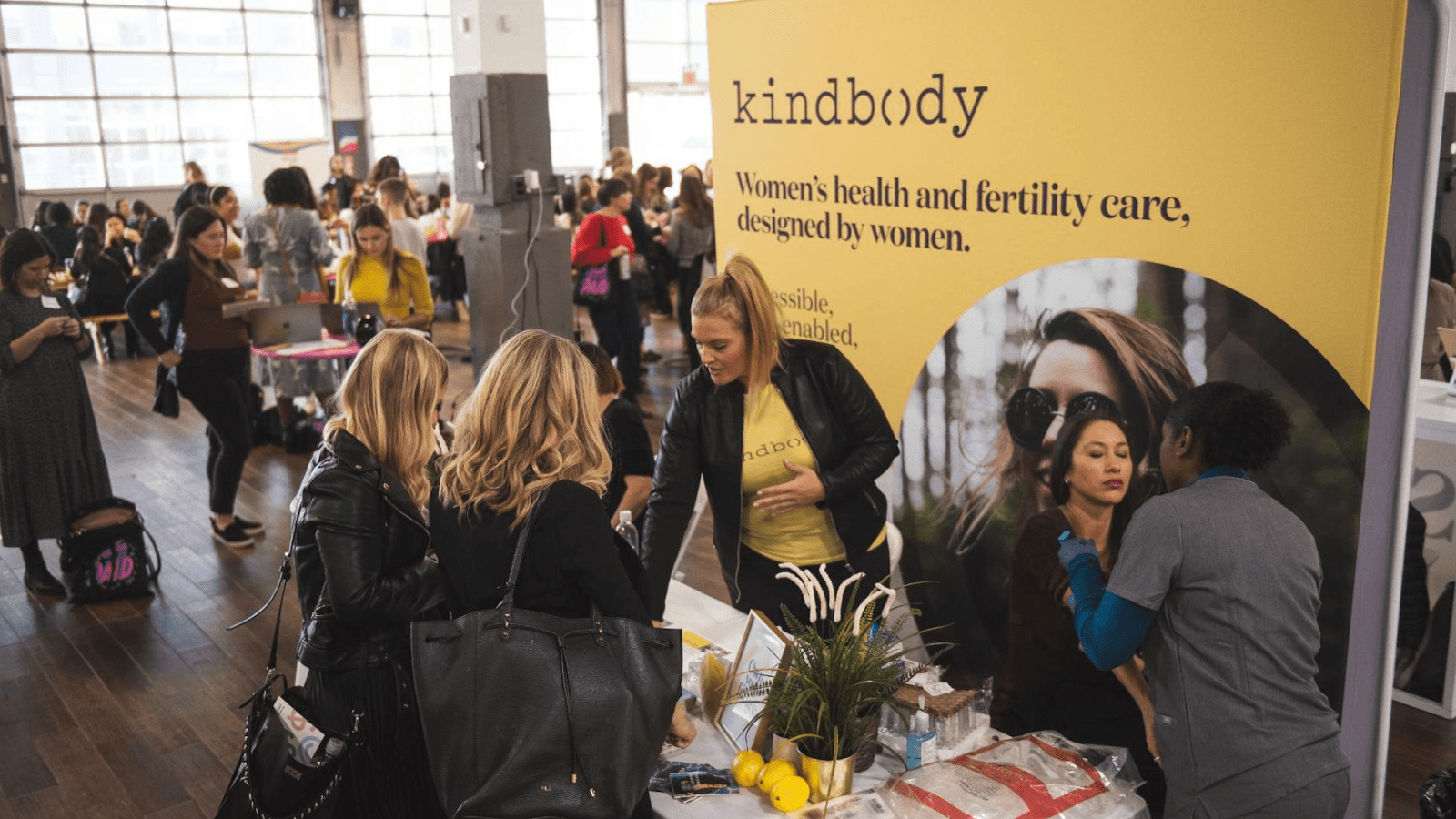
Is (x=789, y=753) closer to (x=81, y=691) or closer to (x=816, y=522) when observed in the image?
(x=816, y=522)

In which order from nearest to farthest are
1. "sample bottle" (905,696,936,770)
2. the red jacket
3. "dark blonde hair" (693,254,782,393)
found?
"sample bottle" (905,696,936,770) < "dark blonde hair" (693,254,782,393) < the red jacket

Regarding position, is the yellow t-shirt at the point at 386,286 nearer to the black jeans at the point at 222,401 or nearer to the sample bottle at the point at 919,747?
the black jeans at the point at 222,401

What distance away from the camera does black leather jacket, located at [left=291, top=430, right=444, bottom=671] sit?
218 cm

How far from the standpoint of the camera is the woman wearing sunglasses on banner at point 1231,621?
1.77m

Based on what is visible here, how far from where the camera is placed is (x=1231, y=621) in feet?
5.85

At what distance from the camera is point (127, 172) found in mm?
15203

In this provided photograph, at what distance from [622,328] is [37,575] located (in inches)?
148

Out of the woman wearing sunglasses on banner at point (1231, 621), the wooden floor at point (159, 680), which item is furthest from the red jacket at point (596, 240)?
the woman wearing sunglasses on banner at point (1231, 621)

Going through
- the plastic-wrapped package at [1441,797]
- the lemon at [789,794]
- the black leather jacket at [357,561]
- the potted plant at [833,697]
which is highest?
the black leather jacket at [357,561]

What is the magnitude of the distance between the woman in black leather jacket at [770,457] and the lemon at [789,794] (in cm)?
78

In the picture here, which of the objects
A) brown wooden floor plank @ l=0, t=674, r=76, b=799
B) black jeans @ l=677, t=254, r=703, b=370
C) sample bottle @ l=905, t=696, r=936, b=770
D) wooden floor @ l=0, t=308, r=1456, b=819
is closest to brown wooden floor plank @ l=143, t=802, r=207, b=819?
wooden floor @ l=0, t=308, r=1456, b=819

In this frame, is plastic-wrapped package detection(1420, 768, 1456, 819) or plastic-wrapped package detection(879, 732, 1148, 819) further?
plastic-wrapped package detection(1420, 768, 1456, 819)

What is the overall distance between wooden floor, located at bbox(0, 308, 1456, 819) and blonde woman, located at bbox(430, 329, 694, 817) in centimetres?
189

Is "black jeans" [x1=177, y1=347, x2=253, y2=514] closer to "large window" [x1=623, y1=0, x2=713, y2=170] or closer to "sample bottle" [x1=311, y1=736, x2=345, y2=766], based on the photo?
"sample bottle" [x1=311, y1=736, x2=345, y2=766]
